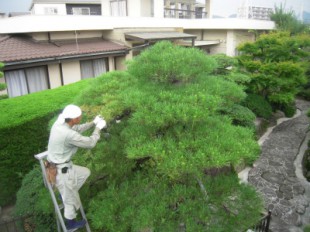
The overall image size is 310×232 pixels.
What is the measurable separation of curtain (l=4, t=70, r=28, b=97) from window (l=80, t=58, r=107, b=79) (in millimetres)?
3067

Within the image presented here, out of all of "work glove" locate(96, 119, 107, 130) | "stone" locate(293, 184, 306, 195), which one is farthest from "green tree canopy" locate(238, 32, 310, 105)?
"work glove" locate(96, 119, 107, 130)

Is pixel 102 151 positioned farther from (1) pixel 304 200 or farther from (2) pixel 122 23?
(2) pixel 122 23

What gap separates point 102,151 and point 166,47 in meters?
2.13

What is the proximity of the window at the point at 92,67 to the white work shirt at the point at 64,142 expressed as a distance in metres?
10.00

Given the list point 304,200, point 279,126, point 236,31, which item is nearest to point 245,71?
point 279,126

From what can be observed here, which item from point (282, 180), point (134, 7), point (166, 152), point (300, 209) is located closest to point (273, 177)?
point (282, 180)

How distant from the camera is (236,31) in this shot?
21.5 meters

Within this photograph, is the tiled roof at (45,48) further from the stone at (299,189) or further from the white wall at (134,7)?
the stone at (299,189)

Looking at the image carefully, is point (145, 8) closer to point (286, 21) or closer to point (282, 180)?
point (286, 21)

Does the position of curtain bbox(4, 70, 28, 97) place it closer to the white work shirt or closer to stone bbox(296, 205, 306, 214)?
the white work shirt

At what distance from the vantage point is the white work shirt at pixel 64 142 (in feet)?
12.0

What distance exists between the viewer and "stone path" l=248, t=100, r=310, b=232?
7.44 metres

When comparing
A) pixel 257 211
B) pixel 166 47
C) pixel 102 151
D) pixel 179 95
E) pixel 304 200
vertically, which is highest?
pixel 166 47

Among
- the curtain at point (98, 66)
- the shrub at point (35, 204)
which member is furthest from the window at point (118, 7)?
the shrub at point (35, 204)
